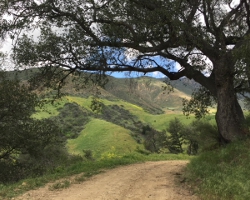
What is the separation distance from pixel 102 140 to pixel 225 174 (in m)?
50.2

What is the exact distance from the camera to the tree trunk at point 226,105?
11.2 m

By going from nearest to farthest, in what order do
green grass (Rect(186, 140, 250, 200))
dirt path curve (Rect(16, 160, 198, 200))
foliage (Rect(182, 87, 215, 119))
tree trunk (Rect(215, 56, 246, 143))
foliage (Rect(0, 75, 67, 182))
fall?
1. green grass (Rect(186, 140, 250, 200))
2. dirt path curve (Rect(16, 160, 198, 200))
3. tree trunk (Rect(215, 56, 246, 143))
4. foliage (Rect(0, 75, 67, 182))
5. foliage (Rect(182, 87, 215, 119))

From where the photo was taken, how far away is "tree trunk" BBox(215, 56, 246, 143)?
36.7 feet

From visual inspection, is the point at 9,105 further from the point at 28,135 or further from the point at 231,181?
the point at 231,181

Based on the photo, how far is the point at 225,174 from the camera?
25.7 ft

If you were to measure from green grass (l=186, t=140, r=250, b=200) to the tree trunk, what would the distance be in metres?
0.97

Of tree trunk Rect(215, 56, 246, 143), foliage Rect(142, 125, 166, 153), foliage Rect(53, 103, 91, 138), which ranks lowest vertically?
foliage Rect(142, 125, 166, 153)

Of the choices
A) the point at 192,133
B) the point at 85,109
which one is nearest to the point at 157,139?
the point at 192,133

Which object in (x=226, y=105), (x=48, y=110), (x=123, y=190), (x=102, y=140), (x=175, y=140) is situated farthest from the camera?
(x=102, y=140)

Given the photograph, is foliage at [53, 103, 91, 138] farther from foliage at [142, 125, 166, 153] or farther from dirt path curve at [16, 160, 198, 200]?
dirt path curve at [16, 160, 198, 200]

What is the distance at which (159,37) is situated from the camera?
1062 cm

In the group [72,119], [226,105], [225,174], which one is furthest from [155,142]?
[225,174]

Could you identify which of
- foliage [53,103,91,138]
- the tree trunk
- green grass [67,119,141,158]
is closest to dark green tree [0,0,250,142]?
the tree trunk

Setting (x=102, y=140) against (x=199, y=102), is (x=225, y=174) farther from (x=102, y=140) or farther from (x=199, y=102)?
(x=102, y=140)
